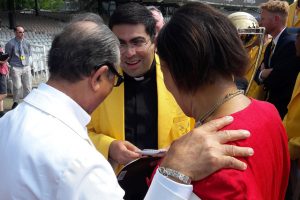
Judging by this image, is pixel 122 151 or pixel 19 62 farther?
pixel 19 62

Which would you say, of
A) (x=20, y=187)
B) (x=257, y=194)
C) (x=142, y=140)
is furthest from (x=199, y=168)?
(x=142, y=140)

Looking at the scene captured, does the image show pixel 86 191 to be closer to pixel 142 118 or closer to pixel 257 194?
pixel 257 194

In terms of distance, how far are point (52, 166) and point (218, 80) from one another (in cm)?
59

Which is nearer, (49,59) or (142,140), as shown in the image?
(49,59)

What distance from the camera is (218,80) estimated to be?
4.21ft

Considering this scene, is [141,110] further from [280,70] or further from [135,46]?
[280,70]

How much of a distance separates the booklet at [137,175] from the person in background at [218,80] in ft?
2.39


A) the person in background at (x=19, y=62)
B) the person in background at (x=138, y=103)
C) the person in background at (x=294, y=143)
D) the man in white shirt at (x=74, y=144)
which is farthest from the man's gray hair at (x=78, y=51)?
the person in background at (x=19, y=62)

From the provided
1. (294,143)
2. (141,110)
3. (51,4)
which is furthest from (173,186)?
(51,4)

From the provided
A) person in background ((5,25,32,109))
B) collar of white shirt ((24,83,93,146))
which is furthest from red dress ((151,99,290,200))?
person in background ((5,25,32,109))

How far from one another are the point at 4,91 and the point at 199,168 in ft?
23.4

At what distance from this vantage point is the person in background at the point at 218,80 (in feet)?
3.91

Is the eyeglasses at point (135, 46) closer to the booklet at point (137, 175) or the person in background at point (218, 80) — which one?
the booklet at point (137, 175)

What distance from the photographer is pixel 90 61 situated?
149cm
